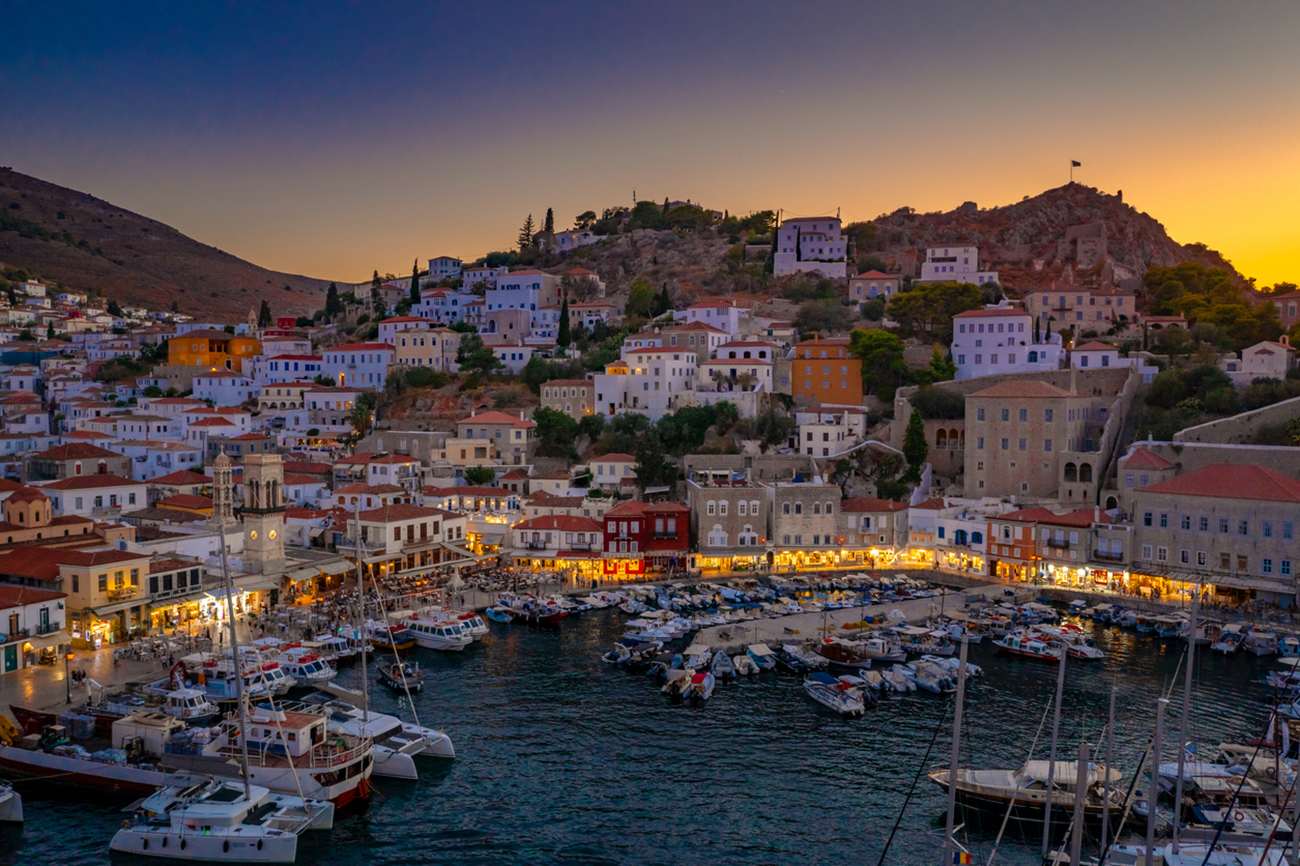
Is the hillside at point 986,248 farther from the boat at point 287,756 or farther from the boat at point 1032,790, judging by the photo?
the boat at point 287,756

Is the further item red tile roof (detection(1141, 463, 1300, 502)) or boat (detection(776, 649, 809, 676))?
red tile roof (detection(1141, 463, 1300, 502))

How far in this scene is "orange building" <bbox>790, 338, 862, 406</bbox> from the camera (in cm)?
5281

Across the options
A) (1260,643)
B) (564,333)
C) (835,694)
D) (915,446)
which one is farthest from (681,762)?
(564,333)

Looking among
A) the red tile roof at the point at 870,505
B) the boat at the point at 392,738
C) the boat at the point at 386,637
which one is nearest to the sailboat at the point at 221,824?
the boat at the point at 392,738

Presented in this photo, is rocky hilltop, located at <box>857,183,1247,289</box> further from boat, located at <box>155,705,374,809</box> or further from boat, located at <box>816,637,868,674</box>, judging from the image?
boat, located at <box>155,705,374,809</box>

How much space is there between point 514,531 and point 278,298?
15085 centimetres

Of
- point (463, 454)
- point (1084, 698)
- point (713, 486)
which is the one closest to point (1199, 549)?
point (1084, 698)

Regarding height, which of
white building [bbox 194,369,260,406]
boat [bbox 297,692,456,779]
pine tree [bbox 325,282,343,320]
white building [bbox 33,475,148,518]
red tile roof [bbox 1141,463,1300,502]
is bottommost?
boat [bbox 297,692,456,779]

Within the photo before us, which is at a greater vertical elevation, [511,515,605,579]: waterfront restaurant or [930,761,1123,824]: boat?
[511,515,605,579]: waterfront restaurant

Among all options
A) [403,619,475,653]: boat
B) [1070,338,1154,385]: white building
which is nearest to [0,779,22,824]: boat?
[403,619,475,653]: boat

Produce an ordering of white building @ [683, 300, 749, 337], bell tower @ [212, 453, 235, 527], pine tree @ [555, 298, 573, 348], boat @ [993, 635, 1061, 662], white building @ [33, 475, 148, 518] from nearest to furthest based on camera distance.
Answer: boat @ [993, 635, 1061, 662] → bell tower @ [212, 453, 235, 527] → white building @ [33, 475, 148, 518] → white building @ [683, 300, 749, 337] → pine tree @ [555, 298, 573, 348]

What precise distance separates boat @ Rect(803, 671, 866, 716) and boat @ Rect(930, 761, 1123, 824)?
4906mm

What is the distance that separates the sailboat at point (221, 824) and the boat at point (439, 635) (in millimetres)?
11468

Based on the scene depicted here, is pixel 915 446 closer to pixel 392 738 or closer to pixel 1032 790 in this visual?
pixel 1032 790
